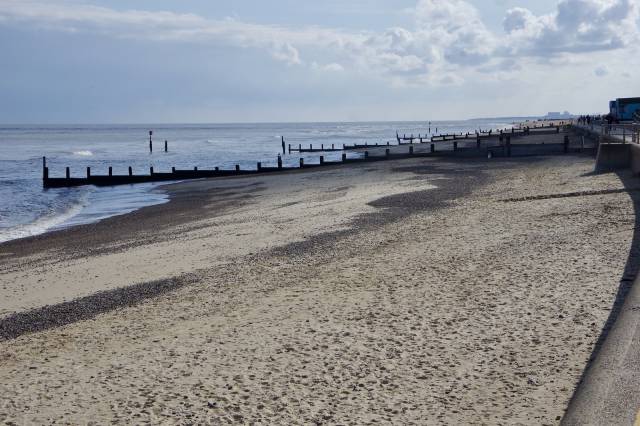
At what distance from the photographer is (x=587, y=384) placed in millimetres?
5707

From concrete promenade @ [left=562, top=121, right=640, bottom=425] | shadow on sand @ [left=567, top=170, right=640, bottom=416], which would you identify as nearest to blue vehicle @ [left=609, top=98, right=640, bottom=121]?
shadow on sand @ [left=567, top=170, right=640, bottom=416]

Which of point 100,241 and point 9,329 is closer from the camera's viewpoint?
point 9,329

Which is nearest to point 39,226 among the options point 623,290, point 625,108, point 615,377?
point 623,290

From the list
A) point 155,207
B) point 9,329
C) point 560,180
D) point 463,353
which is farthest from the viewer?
point 155,207

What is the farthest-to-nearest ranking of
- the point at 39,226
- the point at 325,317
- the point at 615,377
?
the point at 39,226 → the point at 325,317 → the point at 615,377

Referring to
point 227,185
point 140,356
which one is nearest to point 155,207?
point 227,185

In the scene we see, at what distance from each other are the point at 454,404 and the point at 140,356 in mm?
3530

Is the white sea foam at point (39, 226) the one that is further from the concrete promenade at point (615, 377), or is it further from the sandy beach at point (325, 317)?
the concrete promenade at point (615, 377)

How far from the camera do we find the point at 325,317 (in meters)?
8.85

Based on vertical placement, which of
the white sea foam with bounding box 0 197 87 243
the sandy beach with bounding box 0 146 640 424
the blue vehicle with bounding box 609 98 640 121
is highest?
the blue vehicle with bounding box 609 98 640 121

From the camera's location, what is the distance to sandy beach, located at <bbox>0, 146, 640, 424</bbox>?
248 inches

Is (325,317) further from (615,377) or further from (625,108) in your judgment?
(625,108)

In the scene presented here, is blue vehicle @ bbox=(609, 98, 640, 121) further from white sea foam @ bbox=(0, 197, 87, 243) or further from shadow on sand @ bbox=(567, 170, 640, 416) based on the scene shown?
shadow on sand @ bbox=(567, 170, 640, 416)

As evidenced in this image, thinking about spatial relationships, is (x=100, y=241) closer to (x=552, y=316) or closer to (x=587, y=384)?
(x=552, y=316)
